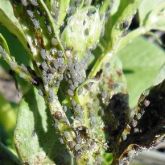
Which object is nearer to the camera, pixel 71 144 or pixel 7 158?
pixel 71 144

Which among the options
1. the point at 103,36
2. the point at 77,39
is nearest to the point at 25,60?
the point at 103,36

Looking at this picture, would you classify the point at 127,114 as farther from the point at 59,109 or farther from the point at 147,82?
the point at 147,82

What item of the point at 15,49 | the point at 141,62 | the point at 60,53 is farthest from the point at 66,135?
the point at 141,62

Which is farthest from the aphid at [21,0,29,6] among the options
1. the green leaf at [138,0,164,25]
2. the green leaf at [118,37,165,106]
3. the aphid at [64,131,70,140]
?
the green leaf at [118,37,165,106]

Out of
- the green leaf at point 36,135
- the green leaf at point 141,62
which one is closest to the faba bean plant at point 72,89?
the green leaf at point 36,135

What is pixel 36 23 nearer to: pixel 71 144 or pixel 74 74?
pixel 74 74

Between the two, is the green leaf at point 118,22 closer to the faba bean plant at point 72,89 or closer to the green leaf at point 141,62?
the faba bean plant at point 72,89

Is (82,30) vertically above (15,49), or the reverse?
(15,49)
